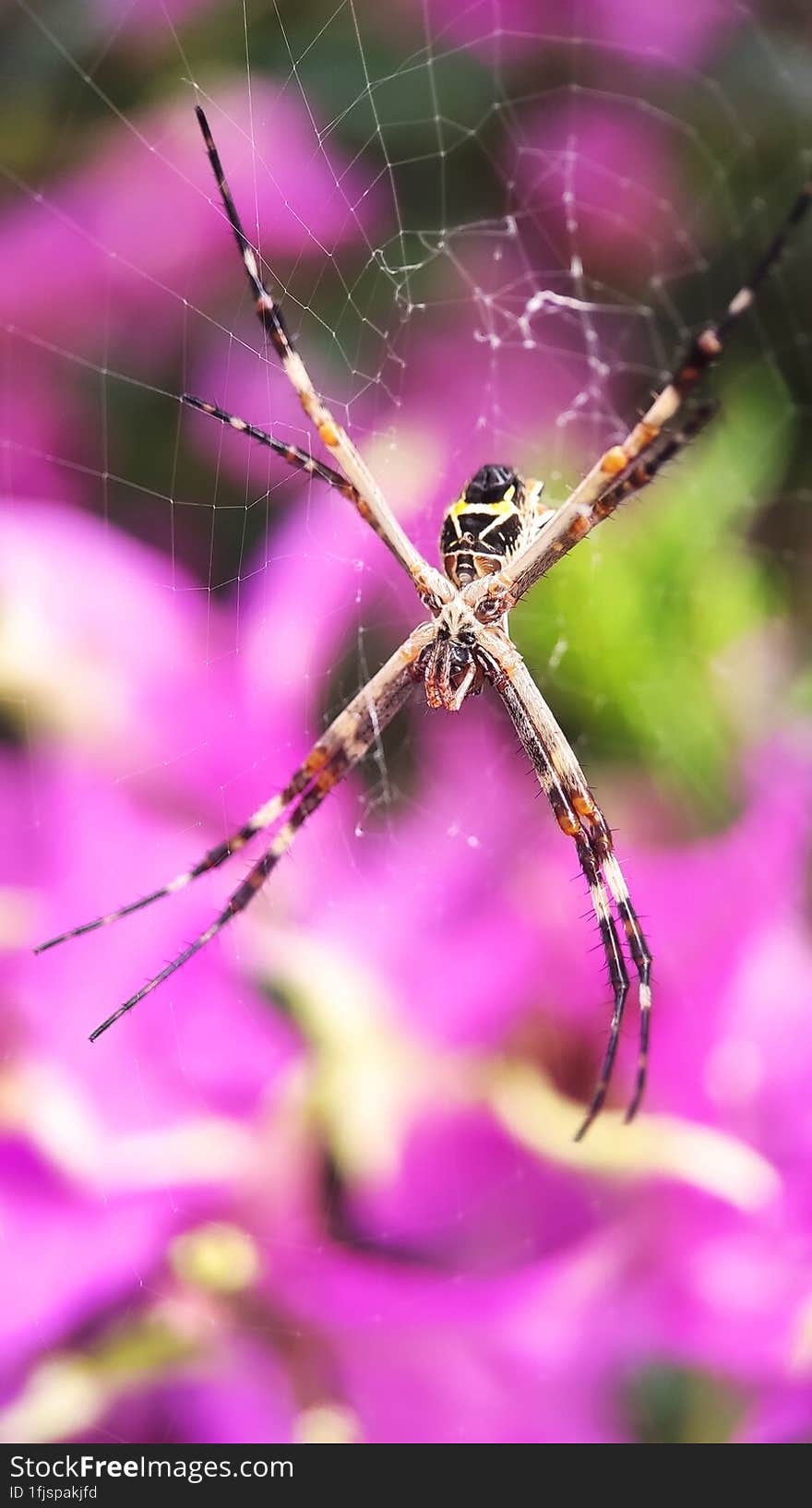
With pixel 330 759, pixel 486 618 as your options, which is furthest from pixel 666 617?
pixel 330 759

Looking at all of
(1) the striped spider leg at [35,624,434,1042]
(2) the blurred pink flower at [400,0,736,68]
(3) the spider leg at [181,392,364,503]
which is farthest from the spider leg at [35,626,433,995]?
(2) the blurred pink flower at [400,0,736,68]

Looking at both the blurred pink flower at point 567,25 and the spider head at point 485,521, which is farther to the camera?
the blurred pink flower at point 567,25

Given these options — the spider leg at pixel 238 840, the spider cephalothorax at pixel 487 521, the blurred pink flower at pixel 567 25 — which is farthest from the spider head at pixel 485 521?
the blurred pink flower at pixel 567 25

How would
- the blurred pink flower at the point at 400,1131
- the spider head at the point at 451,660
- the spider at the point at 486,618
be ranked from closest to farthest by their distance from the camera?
1. the blurred pink flower at the point at 400,1131
2. the spider at the point at 486,618
3. the spider head at the point at 451,660

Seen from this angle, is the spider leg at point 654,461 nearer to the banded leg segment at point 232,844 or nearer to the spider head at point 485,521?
the spider head at point 485,521

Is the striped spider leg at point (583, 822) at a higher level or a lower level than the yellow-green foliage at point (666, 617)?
lower

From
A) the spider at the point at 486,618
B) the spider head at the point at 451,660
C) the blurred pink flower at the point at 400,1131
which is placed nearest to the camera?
the blurred pink flower at the point at 400,1131
